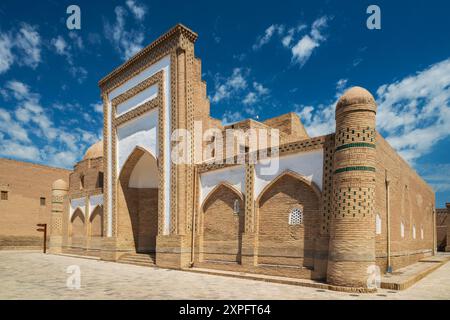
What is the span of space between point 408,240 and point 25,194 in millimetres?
27679

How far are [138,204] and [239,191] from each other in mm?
7746

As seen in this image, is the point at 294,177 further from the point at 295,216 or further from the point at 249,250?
the point at 249,250

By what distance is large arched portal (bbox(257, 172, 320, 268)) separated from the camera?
1027 cm

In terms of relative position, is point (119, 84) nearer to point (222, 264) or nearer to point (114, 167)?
point (114, 167)

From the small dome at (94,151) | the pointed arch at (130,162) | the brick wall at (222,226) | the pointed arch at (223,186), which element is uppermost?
the small dome at (94,151)

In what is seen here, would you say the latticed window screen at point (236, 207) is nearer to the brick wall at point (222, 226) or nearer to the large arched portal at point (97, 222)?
the brick wall at point (222, 226)

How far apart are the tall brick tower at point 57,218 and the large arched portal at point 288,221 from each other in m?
17.0

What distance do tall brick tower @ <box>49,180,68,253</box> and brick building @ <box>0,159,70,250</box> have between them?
20.1ft

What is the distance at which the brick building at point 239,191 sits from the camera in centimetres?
924

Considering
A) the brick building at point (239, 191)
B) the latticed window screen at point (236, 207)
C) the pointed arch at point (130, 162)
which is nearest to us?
the brick building at point (239, 191)

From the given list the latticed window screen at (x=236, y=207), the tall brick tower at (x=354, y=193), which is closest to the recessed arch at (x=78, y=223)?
the latticed window screen at (x=236, y=207)

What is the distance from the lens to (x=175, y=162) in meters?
13.9

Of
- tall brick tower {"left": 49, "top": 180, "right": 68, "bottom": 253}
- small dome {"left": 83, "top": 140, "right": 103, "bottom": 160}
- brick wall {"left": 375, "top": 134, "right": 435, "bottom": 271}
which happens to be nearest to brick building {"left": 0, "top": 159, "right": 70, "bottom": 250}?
tall brick tower {"left": 49, "top": 180, "right": 68, "bottom": 253}
